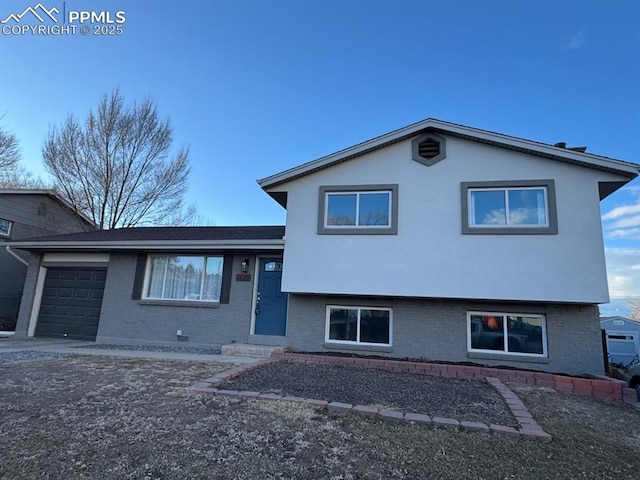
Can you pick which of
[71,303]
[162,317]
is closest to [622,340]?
[162,317]

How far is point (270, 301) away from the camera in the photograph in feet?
30.2

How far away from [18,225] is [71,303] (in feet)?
20.5

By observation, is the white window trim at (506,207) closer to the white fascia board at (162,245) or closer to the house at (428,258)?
the house at (428,258)

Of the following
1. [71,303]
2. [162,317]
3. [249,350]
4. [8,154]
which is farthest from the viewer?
[8,154]

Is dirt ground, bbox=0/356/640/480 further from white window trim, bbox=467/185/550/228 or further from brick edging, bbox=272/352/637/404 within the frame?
white window trim, bbox=467/185/550/228

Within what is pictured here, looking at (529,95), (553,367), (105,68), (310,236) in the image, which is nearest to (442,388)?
(553,367)

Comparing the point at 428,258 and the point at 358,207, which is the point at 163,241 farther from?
the point at 428,258

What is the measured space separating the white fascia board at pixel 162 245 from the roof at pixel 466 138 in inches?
58.9

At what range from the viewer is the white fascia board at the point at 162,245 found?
890 cm

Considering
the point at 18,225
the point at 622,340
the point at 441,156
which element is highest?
the point at 441,156

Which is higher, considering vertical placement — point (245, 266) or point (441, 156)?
point (441, 156)

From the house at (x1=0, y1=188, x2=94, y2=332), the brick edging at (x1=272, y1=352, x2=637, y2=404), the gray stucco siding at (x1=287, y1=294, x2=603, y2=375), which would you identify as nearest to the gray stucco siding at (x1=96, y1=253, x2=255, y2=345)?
the gray stucco siding at (x1=287, y1=294, x2=603, y2=375)

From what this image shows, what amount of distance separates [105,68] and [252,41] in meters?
6.11

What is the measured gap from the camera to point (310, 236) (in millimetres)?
8414
